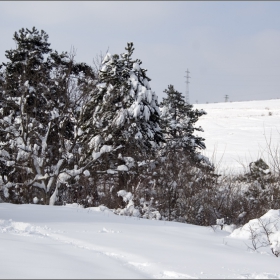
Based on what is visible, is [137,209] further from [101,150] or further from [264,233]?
[264,233]

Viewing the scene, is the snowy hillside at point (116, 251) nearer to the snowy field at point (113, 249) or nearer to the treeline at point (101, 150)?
the snowy field at point (113, 249)

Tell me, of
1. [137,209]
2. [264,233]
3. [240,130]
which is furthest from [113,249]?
[240,130]

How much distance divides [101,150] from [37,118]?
12.4ft

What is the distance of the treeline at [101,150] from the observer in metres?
13.3

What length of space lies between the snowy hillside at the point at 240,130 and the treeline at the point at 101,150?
1504 centimetres

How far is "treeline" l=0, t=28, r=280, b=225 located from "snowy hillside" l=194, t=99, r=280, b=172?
15.0 meters

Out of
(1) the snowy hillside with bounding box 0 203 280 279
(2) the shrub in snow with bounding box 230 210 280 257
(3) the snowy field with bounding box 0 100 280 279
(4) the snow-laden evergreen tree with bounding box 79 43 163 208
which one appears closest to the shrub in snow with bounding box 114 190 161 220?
(3) the snowy field with bounding box 0 100 280 279

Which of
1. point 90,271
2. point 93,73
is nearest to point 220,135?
point 93,73

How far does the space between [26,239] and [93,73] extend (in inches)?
449

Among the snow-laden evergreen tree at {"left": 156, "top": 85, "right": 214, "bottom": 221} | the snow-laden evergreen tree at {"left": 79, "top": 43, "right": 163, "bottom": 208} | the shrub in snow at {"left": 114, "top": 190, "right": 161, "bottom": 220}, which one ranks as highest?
the snow-laden evergreen tree at {"left": 79, "top": 43, "right": 163, "bottom": 208}

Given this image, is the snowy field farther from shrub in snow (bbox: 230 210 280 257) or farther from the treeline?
the treeline

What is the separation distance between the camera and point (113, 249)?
5.30 meters

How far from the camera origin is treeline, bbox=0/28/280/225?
43.6 ft

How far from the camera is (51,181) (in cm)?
1420
